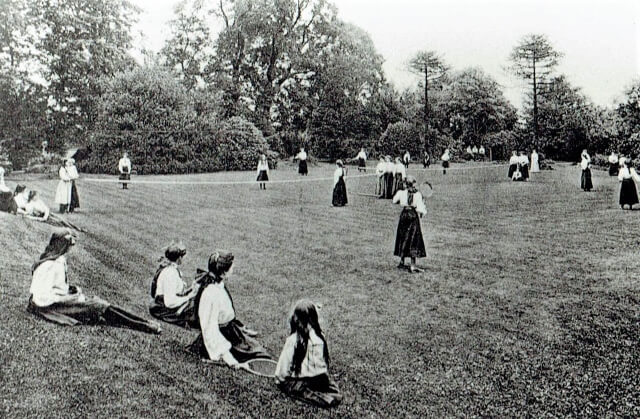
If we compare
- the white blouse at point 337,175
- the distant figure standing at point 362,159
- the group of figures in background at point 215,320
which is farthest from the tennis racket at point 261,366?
the white blouse at point 337,175

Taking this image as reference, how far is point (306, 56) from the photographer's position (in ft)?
20.2

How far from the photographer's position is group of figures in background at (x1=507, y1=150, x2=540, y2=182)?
8.91 m

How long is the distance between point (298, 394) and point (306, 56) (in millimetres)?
3566

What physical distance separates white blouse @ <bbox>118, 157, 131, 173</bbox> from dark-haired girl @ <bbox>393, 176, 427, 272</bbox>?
3243 millimetres

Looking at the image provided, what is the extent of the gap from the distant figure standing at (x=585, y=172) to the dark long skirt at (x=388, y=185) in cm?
328

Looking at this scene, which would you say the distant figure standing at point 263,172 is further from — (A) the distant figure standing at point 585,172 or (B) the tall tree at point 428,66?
(A) the distant figure standing at point 585,172

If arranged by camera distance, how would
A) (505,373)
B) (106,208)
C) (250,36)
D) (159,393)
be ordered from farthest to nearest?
(250,36), (106,208), (505,373), (159,393)

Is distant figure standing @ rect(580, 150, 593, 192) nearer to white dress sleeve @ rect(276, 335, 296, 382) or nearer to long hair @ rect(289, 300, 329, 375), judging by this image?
long hair @ rect(289, 300, 329, 375)

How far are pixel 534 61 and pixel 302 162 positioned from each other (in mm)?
3184

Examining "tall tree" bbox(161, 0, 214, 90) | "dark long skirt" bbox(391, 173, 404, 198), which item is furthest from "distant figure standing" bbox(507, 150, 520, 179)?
"tall tree" bbox(161, 0, 214, 90)

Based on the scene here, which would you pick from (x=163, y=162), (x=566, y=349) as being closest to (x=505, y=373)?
(x=566, y=349)

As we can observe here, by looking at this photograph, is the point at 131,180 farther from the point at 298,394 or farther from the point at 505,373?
the point at 505,373

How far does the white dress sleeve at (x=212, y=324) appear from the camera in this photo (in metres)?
4.37

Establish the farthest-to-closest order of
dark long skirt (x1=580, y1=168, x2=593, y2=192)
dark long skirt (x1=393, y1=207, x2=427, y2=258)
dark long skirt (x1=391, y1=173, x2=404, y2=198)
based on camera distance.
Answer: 1. dark long skirt (x1=391, y1=173, x2=404, y2=198)
2. dark long skirt (x1=580, y1=168, x2=593, y2=192)
3. dark long skirt (x1=393, y1=207, x2=427, y2=258)
